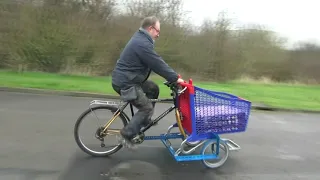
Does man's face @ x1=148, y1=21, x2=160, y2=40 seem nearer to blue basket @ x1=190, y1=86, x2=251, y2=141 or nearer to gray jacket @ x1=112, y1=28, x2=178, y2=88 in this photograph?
gray jacket @ x1=112, y1=28, x2=178, y2=88

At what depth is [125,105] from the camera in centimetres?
538

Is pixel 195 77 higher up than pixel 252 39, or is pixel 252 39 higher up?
pixel 252 39

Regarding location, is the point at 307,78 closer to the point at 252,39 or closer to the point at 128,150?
the point at 252,39

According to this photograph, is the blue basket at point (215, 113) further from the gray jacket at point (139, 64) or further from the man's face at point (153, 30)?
the man's face at point (153, 30)

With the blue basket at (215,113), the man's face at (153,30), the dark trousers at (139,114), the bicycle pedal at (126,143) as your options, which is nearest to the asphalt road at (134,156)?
the bicycle pedal at (126,143)

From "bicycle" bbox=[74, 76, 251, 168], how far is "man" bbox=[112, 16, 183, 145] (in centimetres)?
17

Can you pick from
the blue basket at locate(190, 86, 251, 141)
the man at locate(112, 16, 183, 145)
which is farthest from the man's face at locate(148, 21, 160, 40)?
the blue basket at locate(190, 86, 251, 141)

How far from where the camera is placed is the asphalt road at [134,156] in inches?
191

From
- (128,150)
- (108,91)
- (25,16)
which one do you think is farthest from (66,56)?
(128,150)

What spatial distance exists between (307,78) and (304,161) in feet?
54.3

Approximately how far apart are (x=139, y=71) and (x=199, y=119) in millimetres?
1042

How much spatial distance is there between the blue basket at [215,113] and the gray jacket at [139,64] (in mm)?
454

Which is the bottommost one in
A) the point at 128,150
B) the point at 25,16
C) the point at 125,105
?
the point at 25,16

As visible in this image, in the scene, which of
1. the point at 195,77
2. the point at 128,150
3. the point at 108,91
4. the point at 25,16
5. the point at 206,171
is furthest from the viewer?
the point at 195,77
